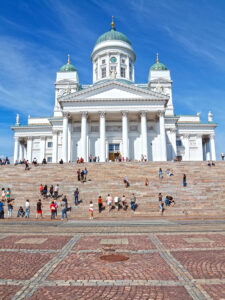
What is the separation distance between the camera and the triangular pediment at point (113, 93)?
45.0 meters

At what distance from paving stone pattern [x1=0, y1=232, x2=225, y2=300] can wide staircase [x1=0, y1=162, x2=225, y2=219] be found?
1113 cm

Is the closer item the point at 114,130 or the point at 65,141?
the point at 65,141

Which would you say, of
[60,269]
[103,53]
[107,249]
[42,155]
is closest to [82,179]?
[107,249]

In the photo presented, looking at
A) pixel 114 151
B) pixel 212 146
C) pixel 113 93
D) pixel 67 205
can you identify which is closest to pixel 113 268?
pixel 67 205

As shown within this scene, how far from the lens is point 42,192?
23.6m

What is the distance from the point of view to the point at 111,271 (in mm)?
6195

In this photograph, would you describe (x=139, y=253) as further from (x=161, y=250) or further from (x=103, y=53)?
(x=103, y=53)

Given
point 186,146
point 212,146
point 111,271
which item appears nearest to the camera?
point 111,271

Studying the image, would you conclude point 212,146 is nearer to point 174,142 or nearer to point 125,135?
point 174,142

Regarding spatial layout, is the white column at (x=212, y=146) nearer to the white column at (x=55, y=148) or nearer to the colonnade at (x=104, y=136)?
the colonnade at (x=104, y=136)

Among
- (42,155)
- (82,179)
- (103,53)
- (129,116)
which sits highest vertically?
(103,53)

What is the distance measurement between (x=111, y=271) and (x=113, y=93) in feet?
137

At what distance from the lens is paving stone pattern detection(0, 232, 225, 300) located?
489cm

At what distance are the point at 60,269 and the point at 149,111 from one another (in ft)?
134
